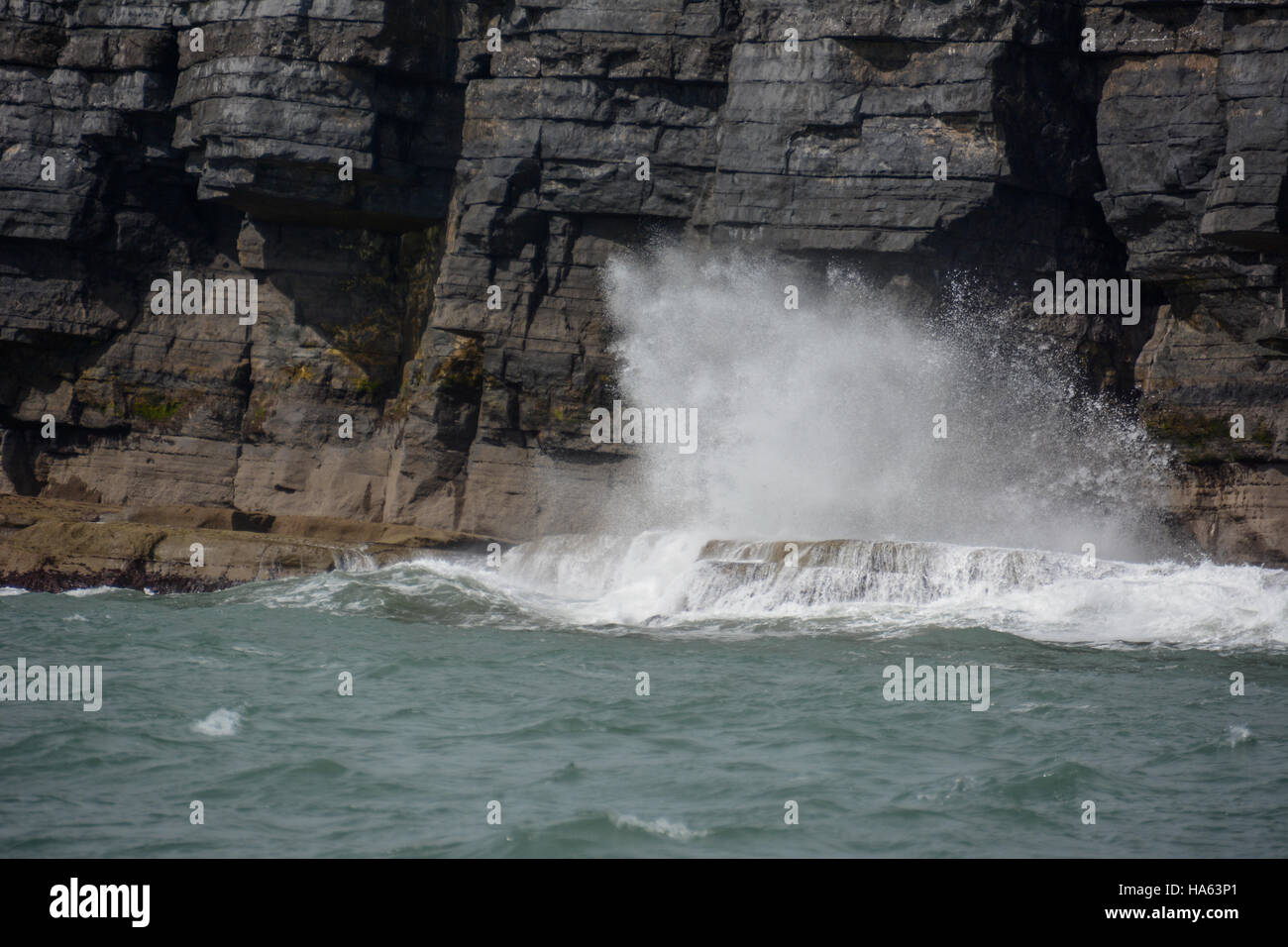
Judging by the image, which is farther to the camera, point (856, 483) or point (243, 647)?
point (856, 483)

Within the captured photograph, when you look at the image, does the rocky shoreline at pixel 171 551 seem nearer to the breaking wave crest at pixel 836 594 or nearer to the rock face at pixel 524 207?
the breaking wave crest at pixel 836 594

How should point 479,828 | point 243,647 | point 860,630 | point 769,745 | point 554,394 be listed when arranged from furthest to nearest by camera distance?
point 554,394 < point 860,630 < point 243,647 < point 769,745 < point 479,828

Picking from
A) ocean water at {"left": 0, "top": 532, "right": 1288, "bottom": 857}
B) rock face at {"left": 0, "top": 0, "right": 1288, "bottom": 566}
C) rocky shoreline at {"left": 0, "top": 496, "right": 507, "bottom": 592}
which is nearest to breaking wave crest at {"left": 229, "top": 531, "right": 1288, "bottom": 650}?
ocean water at {"left": 0, "top": 532, "right": 1288, "bottom": 857}

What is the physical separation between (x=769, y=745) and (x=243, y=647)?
24.6ft

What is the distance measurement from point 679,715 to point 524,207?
1513 centimetres

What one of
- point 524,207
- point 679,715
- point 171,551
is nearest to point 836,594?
point 679,715

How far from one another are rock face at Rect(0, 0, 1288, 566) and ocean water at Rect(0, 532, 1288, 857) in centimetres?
519

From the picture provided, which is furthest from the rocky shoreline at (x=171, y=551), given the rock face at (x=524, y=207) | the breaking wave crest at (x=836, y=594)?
the rock face at (x=524, y=207)

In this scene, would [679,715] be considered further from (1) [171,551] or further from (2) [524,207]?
(2) [524,207]

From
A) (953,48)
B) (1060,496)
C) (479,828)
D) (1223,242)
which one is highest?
(953,48)

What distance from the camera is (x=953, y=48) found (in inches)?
915

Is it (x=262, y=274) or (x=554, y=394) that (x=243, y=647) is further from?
(x=262, y=274)

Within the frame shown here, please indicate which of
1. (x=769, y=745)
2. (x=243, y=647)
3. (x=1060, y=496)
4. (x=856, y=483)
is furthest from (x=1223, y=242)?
(x=243, y=647)
